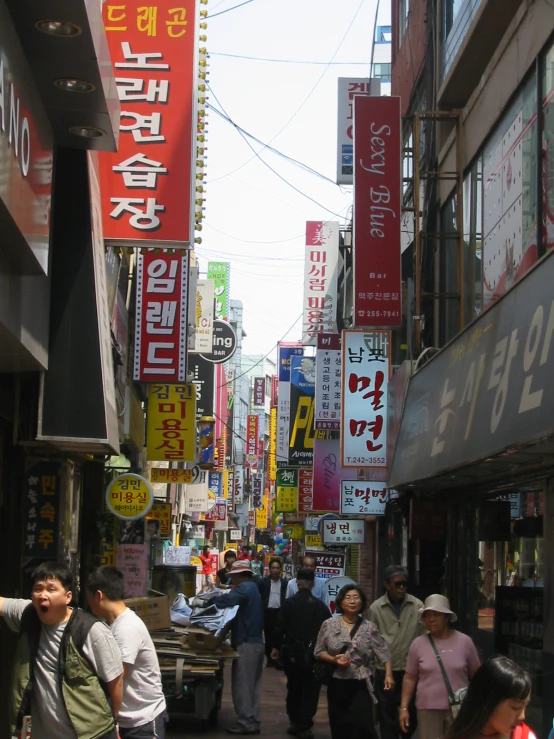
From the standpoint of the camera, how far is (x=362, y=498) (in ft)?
71.3

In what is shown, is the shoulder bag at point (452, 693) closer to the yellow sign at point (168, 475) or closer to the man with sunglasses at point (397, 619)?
the man with sunglasses at point (397, 619)

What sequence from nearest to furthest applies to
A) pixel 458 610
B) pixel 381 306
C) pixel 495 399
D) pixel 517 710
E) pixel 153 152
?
pixel 517 710
pixel 495 399
pixel 153 152
pixel 458 610
pixel 381 306

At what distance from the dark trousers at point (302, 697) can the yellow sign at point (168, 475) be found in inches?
579

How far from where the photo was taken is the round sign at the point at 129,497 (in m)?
15.6

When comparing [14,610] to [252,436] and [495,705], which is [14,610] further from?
[252,436]

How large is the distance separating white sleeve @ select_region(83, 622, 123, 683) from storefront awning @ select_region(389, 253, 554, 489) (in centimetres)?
308

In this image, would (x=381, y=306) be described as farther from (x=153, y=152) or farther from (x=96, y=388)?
(x=96, y=388)

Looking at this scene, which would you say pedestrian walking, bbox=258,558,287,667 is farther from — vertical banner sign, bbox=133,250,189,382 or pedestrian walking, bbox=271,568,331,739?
vertical banner sign, bbox=133,250,189,382

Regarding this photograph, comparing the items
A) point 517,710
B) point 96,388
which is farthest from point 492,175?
point 517,710

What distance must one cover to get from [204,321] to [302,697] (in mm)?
22493

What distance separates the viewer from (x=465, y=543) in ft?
45.6

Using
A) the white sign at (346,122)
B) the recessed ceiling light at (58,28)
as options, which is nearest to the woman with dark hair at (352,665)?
the recessed ceiling light at (58,28)

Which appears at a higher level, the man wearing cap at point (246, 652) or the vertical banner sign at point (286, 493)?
the vertical banner sign at point (286, 493)

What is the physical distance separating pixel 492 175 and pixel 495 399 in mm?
5121
